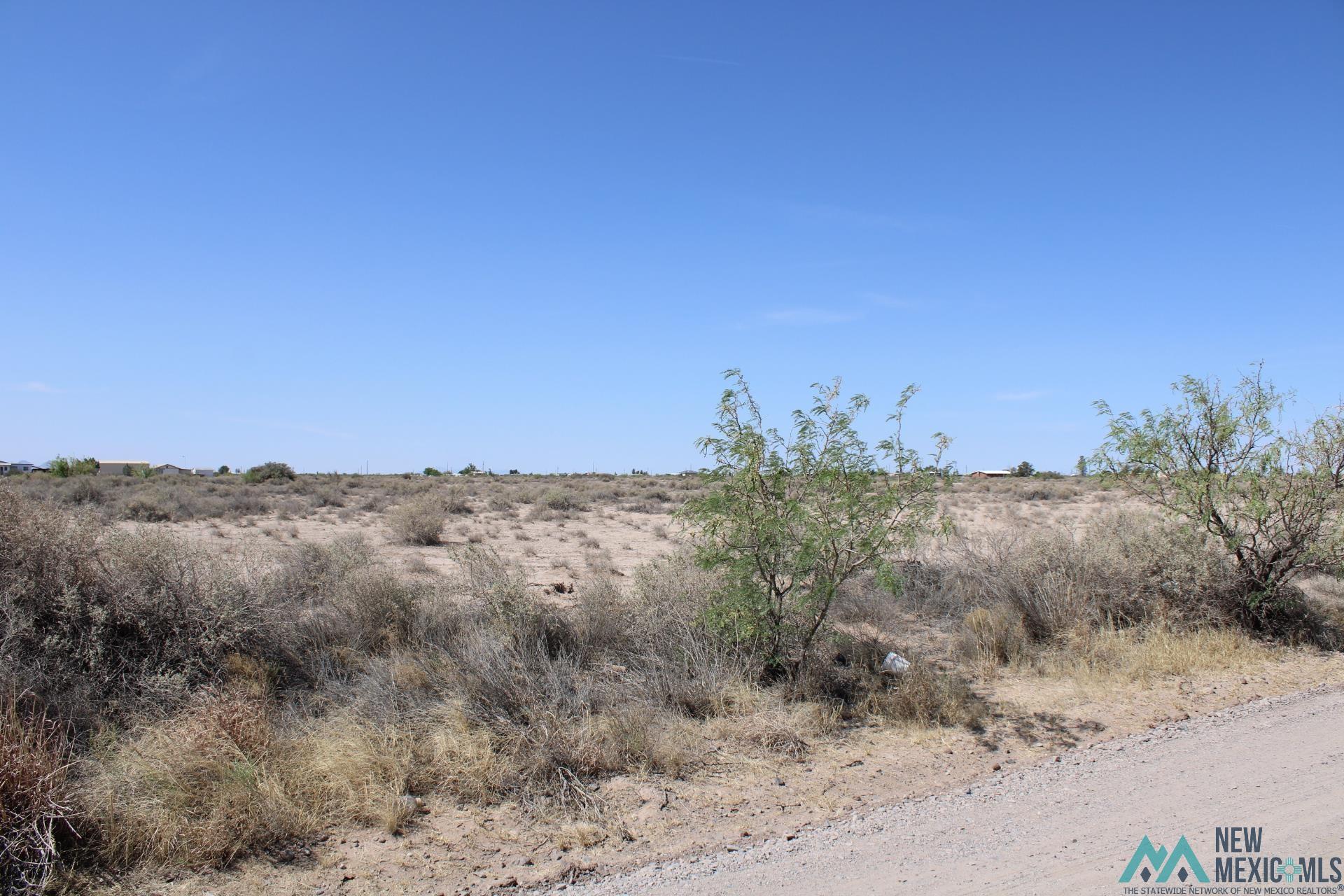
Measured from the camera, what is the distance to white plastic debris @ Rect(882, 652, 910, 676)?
29.3 ft

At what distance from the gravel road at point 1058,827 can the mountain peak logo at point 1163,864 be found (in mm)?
55

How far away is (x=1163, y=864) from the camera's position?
465 cm

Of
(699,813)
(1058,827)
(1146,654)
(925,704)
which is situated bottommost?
(699,813)

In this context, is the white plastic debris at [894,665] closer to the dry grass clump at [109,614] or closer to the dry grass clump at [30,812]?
the dry grass clump at [109,614]

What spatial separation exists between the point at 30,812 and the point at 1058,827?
6.47 m

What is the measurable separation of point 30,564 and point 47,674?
4.59 ft

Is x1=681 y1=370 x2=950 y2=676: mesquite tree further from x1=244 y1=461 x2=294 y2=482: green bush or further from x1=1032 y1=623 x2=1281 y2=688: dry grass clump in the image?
x1=244 y1=461 x2=294 y2=482: green bush

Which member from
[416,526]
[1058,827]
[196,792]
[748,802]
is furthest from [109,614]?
[416,526]

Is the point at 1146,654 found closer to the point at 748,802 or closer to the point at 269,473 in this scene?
the point at 748,802

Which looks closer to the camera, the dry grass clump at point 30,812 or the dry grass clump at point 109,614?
the dry grass clump at point 30,812

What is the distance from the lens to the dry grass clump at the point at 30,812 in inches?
176

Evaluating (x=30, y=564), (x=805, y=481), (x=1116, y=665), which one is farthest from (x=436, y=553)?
(x=1116, y=665)

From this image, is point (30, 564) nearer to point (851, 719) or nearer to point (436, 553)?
point (851, 719)

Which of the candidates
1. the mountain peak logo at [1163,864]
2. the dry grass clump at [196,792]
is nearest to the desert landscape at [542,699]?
the dry grass clump at [196,792]
